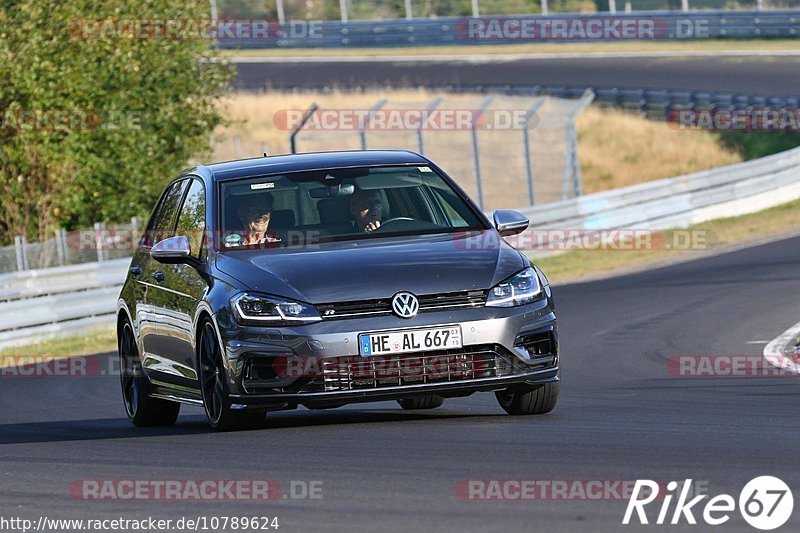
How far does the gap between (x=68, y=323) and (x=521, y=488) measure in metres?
14.9

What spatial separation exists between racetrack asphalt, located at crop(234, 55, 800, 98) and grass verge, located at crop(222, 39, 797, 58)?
4.66 feet

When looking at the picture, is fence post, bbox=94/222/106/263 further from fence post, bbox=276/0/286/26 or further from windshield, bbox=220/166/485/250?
fence post, bbox=276/0/286/26

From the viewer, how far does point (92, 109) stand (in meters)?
25.8

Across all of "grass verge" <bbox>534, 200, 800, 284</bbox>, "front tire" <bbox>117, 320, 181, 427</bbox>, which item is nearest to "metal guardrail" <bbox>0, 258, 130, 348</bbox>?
"grass verge" <bbox>534, 200, 800, 284</bbox>

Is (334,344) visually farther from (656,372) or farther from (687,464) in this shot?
(656,372)

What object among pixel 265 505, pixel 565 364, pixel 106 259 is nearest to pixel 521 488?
pixel 265 505

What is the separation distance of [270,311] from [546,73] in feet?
134

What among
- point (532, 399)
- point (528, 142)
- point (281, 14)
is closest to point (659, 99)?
point (528, 142)

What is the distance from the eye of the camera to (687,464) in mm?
6918

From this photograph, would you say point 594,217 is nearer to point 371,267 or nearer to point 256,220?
point 256,220

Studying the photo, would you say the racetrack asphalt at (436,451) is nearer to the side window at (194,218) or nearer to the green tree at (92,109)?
the side window at (194,218)

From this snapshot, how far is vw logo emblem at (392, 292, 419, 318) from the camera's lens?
27.5 feet

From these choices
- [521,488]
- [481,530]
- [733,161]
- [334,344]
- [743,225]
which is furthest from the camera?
[733,161]

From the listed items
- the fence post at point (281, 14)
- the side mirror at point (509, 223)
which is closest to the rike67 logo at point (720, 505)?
the side mirror at point (509, 223)
